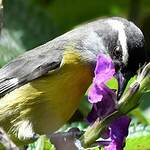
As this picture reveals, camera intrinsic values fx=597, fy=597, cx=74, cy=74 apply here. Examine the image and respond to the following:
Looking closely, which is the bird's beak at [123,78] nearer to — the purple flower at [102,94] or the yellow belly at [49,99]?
the purple flower at [102,94]

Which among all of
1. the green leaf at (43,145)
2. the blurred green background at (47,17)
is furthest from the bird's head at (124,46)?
the blurred green background at (47,17)

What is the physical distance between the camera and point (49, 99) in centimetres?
394

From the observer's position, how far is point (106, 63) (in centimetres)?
290

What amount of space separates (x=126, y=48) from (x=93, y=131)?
96 centimetres

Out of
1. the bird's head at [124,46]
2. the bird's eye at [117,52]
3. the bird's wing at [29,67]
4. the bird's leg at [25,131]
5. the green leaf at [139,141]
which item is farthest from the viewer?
the bird's wing at [29,67]

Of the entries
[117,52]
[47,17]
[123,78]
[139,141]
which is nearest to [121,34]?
[117,52]

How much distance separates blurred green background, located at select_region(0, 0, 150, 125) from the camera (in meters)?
5.39

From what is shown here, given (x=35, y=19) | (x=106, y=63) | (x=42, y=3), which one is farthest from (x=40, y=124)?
(x=42, y=3)

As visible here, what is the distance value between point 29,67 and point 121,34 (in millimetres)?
808

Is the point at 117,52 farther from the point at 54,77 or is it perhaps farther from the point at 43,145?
the point at 43,145

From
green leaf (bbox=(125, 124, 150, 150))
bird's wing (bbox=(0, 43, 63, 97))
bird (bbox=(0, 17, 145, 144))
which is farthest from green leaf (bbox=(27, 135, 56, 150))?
bird's wing (bbox=(0, 43, 63, 97))

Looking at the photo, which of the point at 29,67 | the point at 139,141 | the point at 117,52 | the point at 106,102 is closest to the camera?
the point at 106,102

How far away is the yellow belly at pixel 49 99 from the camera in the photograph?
389cm

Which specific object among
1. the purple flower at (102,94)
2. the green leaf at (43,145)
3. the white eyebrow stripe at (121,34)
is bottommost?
the green leaf at (43,145)
